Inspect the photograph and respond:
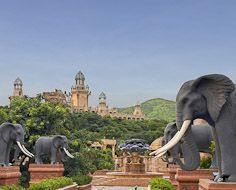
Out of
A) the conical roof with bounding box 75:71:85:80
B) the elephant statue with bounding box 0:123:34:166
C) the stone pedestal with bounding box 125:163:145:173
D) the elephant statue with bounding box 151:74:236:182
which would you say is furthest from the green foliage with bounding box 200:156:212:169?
the conical roof with bounding box 75:71:85:80

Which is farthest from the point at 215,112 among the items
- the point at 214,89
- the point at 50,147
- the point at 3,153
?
the point at 50,147

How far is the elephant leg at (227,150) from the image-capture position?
7.97 meters

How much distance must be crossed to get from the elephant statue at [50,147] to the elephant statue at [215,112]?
1381 centimetres

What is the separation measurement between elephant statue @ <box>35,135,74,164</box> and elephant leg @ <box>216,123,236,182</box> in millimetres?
14151

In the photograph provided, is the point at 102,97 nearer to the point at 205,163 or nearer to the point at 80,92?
the point at 80,92

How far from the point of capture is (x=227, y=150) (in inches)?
317

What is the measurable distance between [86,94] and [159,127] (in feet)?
112

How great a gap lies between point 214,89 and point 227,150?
1.09 metres

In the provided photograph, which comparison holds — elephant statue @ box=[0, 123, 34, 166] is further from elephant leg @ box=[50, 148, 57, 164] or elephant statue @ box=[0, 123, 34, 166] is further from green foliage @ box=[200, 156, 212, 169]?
green foliage @ box=[200, 156, 212, 169]

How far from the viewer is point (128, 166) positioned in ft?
122

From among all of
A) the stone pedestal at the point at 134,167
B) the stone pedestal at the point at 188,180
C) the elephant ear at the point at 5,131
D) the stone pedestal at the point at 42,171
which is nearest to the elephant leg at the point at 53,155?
the stone pedestal at the point at 42,171

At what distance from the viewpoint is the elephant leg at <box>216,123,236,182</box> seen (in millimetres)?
7973

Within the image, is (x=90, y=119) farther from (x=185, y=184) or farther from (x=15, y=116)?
(x=185, y=184)

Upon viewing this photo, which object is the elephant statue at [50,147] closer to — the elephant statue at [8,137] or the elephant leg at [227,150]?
the elephant statue at [8,137]
